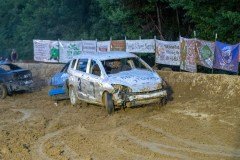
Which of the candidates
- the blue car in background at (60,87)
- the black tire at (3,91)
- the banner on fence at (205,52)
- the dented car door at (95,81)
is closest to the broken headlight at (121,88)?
the dented car door at (95,81)

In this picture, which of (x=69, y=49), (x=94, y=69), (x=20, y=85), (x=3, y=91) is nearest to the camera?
(x=94, y=69)

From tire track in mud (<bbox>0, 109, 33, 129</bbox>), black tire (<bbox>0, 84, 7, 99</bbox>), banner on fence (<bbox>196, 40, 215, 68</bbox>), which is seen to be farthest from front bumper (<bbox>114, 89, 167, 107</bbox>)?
black tire (<bbox>0, 84, 7, 99</bbox>)

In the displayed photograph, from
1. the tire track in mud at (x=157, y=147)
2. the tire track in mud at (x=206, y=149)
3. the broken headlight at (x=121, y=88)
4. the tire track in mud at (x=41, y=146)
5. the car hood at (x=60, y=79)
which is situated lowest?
the tire track in mud at (x=41, y=146)

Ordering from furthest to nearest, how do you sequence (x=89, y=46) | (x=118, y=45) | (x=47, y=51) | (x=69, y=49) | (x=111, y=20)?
(x=111, y=20)
(x=47, y=51)
(x=69, y=49)
(x=89, y=46)
(x=118, y=45)

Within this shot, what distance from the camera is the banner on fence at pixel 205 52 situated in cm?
1697

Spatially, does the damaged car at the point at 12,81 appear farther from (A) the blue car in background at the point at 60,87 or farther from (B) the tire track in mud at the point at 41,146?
(B) the tire track in mud at the point at 41,146

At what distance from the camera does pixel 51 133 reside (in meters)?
11.6

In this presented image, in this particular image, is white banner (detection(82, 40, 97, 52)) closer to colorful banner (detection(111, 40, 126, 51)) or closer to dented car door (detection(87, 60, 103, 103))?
colorful banner (detection(111, 40, 126, 51))

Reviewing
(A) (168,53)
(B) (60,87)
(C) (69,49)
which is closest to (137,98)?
(B) (60,87)

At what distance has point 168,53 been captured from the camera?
1984 cm

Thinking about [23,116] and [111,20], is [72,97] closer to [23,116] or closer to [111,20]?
[23,116]

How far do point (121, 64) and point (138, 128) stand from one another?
129 inches

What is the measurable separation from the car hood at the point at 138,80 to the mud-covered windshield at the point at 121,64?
1.30 feet

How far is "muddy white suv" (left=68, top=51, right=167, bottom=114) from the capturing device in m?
13.0
